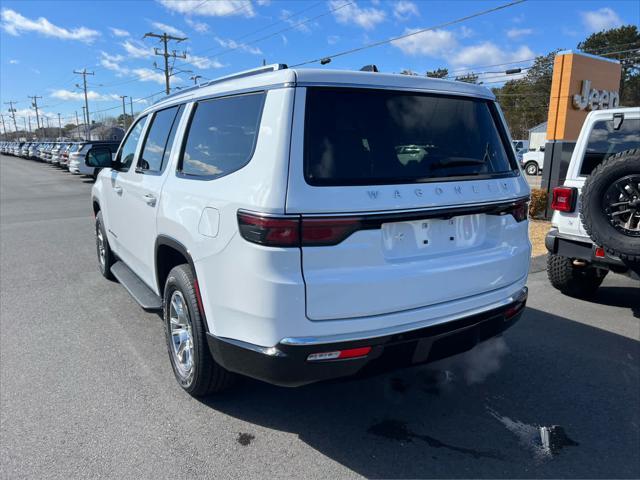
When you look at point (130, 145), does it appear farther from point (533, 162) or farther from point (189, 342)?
point (533, 162)

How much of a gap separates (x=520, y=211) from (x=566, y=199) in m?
2.26

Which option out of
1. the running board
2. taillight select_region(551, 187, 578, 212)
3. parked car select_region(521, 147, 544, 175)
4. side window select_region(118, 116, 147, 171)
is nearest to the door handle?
the running board

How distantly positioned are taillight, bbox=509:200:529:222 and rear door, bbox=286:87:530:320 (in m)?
0.01

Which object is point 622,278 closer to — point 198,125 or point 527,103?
point 198,125

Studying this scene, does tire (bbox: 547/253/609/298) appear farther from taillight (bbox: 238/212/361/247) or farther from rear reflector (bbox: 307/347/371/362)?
taillight (bbox: 238/212/361/247)

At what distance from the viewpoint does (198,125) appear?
3223mm

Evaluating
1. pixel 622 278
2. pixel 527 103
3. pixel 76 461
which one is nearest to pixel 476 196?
pixel 76 461

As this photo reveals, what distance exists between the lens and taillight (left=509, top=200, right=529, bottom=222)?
9.89ft

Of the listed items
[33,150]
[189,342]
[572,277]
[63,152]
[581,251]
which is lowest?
[572,277]

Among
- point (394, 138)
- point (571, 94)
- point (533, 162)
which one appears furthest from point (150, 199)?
point (533, 162)

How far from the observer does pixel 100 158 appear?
492 cm

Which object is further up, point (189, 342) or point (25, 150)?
point (25, 150)

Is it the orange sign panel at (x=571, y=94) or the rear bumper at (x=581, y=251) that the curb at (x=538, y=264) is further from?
the orange sign panel at (x=571, y=94)

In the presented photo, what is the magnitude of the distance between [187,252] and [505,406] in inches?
90.5
